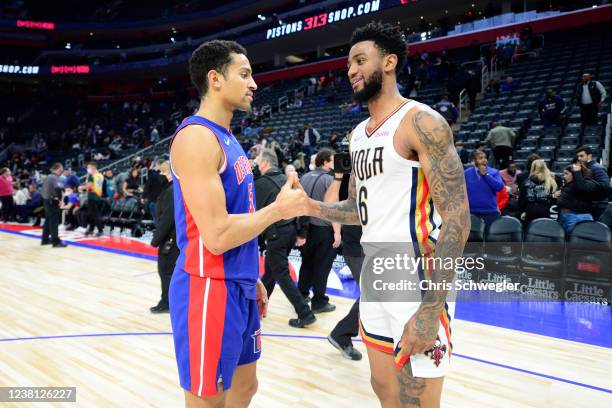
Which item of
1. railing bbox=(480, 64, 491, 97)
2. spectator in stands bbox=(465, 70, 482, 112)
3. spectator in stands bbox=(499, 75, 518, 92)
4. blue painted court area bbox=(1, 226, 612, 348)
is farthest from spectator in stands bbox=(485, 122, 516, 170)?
railing bbox=(480, 64, 491, 97)

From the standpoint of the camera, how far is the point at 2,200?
14.1 meters

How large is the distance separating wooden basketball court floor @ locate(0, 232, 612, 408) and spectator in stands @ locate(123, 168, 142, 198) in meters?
5.46

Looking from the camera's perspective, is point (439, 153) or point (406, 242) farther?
point (406, 242)

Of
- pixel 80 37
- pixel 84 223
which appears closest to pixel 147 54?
pixel 80 37

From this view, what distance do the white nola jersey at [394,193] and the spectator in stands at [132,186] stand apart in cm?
1006

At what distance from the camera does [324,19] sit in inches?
780

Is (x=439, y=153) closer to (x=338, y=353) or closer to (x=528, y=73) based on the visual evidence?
(x=338, y=353)

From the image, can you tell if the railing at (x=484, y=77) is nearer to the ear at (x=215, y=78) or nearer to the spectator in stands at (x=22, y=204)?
the ear at (x=215, y=78)

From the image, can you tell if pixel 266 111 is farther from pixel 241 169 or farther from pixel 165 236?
pixel 241 169

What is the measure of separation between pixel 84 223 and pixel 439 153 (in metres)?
11.9

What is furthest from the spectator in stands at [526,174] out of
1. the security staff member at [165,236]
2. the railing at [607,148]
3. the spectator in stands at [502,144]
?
the security staff member at [165,236]

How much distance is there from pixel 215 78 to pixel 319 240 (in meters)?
3.24

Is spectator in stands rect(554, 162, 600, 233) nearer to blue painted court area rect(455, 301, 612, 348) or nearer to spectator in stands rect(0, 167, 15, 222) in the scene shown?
blue painted court area rect(455, 301, 612, 348)

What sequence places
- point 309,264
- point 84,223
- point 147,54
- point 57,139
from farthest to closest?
point 147,54, point 57,139, point 84,223, point 309,264
